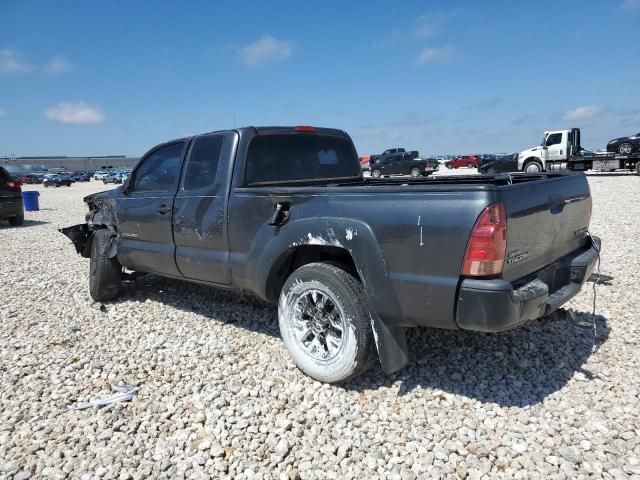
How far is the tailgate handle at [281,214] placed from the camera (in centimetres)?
323

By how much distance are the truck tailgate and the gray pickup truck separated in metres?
0.01

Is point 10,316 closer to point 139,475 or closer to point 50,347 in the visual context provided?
point 50,347

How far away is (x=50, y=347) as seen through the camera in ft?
13.1

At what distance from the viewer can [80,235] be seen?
5.57 m

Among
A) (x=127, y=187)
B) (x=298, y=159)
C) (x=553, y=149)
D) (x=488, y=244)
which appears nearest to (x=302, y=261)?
(x=298, y=159)

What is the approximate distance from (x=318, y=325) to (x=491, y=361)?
1.33 metres

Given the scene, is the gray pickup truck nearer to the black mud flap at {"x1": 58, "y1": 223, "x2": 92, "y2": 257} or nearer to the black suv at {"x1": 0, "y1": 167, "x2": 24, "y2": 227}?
the black mud flap at {"x1": 58, "y1": 223, "x2": 92, "y2": 257}

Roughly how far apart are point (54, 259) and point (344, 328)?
6.87m

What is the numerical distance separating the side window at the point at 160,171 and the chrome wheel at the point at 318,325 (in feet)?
6.34

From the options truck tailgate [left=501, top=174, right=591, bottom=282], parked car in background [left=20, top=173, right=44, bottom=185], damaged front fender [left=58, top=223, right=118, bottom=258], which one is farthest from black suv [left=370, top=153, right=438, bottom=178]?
parked car in background [left=20, top=173, right=44, bottom=185]

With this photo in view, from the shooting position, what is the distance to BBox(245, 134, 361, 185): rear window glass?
383 centimetres

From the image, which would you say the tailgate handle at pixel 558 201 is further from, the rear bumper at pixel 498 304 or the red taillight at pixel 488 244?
the red taillight at pixel 488 244

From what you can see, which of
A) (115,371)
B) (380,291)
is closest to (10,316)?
(115,371)

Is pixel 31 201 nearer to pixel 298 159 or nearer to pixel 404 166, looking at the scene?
pixel 298 159
